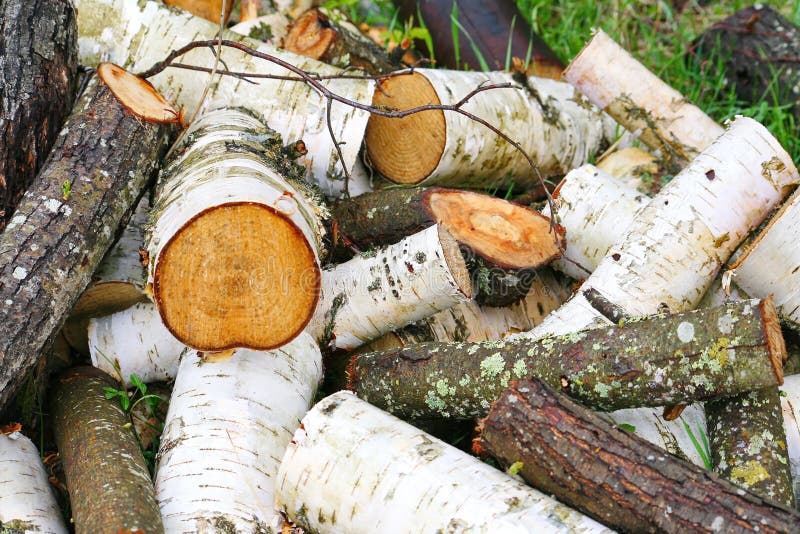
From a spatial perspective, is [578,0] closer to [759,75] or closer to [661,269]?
[759,75]

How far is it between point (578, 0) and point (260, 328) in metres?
3.53

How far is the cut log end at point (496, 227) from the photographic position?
2.76m

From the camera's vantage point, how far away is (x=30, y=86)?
8.81 feet

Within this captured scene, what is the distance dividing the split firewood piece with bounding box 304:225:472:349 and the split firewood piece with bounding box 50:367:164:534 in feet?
2.30

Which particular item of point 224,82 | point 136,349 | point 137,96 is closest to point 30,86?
point 137,96

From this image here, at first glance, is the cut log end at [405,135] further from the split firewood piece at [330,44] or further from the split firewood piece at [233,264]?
the split firewood piece at [233,264]

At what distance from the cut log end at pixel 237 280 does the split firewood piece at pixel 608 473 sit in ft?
2.15

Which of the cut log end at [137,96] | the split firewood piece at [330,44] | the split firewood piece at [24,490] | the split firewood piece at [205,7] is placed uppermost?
the split firewood piece at [330,44]

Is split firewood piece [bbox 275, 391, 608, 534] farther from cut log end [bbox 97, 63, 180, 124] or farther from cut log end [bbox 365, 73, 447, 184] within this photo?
cut log end [bbox 365, 73, 447, 184]

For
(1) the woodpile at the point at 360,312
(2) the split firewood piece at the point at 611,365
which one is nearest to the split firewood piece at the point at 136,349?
(1) the woodpile at the point at 360,312

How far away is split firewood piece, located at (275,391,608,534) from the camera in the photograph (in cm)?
186

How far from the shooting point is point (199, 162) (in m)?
2.53

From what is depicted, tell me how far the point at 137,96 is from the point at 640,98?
216cm

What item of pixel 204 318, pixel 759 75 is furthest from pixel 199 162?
pixel 759 75
